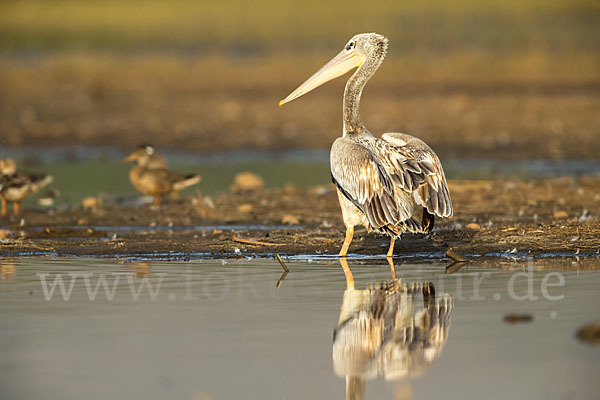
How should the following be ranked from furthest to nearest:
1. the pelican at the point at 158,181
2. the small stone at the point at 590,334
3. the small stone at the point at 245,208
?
the pelican at the point at 158,181, the small stone at the point at 245,208, the small stone at the point at 590,334

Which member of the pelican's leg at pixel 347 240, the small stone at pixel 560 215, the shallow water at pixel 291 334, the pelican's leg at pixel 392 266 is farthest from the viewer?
the small stone at pixel 560 215

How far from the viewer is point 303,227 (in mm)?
11852

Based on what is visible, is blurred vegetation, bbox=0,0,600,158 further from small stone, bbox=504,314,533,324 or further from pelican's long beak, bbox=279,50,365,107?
small stone, bbox=504,314,533,324

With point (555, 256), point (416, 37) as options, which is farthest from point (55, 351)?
point (416, 37)

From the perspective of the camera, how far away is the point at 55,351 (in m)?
6.47

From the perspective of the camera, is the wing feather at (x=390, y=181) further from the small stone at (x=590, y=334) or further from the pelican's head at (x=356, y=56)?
the small stone at (x=590, y=334)

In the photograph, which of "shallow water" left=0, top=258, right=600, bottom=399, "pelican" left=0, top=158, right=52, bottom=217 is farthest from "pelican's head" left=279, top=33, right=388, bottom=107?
"pelican" left=0, top=158, right=52, bottom=217

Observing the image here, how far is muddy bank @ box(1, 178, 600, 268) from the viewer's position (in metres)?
10.1

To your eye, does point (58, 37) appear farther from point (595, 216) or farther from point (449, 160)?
point (595, 216)

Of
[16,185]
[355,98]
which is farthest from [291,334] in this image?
[16,185]

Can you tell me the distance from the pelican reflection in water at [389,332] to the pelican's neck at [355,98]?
6.40 feet

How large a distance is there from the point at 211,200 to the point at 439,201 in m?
5.38

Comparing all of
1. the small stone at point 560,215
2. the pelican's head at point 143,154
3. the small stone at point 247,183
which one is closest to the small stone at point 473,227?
the small stone at point 560,215

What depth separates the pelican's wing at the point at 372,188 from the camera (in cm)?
891
